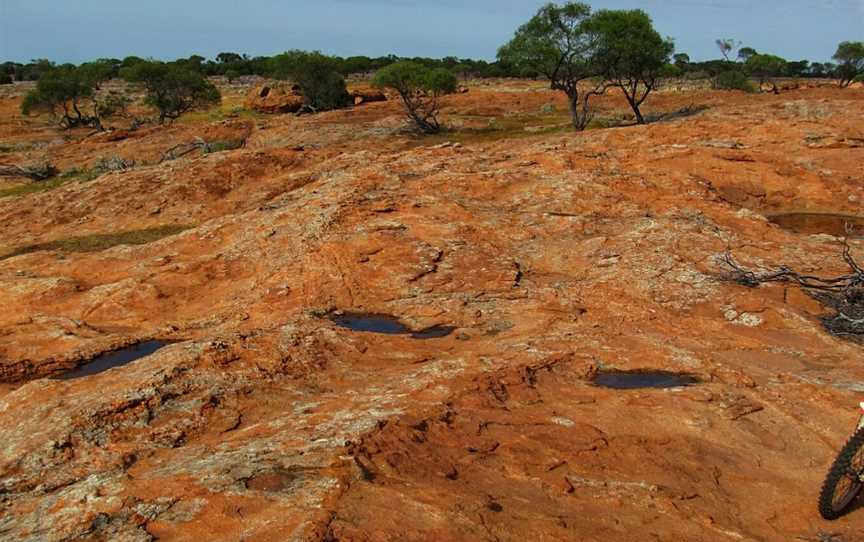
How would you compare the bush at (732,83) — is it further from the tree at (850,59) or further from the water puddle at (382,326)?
the water puddle at (382,326)

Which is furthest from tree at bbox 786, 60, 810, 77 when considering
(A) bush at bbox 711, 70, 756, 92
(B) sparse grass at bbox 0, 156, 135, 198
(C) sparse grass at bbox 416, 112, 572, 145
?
(B) sparse grass at bbox 0, 156, 135, 198

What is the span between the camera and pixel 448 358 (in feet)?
33.1

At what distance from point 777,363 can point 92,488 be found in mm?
9167

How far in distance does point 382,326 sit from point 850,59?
81.1 metres

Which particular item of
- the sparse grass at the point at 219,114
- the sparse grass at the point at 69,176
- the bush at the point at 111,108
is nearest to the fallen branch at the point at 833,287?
the sparse grass at the point at 69,176

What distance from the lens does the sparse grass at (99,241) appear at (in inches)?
776

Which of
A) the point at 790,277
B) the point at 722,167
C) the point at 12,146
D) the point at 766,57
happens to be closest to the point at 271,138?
the point at 12,146

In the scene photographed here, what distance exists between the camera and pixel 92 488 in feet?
20.7

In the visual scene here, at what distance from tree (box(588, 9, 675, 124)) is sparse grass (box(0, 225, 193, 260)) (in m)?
25.0

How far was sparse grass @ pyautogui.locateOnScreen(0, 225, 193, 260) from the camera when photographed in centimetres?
1972

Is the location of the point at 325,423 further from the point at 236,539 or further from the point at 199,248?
the point at 199,248

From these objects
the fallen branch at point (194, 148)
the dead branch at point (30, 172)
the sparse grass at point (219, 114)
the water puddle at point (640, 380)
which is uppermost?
the sparse grass at point (219, 114)

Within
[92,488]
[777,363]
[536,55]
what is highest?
[536,55]

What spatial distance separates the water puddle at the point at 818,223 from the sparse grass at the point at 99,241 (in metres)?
17.7
